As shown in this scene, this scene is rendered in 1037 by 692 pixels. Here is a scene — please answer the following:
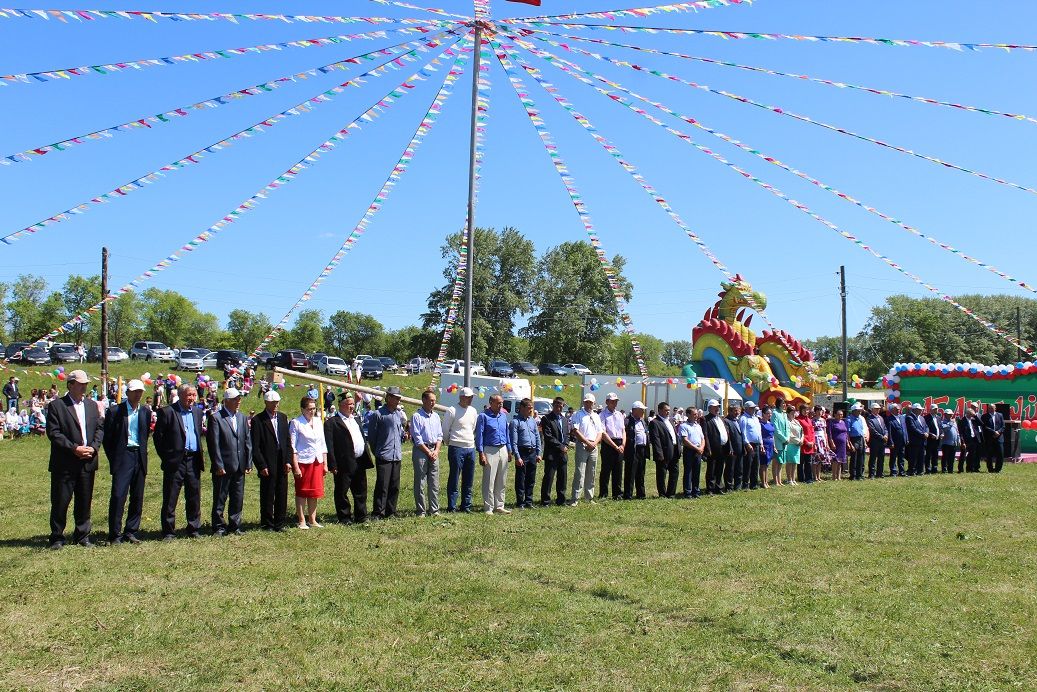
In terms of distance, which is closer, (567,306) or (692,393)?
(692,393)

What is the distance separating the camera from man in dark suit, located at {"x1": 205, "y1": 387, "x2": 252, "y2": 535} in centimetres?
916

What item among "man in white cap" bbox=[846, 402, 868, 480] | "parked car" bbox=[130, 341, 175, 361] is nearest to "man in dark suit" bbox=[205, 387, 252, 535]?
"man in white cap" bbox=[846, 402, 868, 480]

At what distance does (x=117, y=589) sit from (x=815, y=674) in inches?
204

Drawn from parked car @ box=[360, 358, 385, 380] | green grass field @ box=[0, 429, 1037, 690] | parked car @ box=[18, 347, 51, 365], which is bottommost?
green grass field @ box=[0, 429, 1037, 690]

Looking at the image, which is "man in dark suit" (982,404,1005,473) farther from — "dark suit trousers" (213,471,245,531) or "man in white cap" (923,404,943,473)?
"dark suit trousers" (213,471,245,531)

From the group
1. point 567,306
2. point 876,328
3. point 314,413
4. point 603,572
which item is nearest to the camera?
point 603,572

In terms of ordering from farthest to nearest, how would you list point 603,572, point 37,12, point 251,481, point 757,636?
point 251,481, point 603,572, point 37,12, point 757,636

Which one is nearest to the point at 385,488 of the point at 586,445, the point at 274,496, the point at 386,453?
the point at 386,453

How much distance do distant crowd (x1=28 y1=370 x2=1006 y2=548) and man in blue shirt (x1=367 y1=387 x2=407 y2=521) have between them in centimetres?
1

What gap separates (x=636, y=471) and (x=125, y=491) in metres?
7.29

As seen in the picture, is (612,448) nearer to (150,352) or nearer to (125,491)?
(125,491)

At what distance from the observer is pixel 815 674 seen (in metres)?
5.02

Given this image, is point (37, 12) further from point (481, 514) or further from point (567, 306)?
point (567, 306)

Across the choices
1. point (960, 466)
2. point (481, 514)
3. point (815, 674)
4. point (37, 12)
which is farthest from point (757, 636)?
point (960, 466)
